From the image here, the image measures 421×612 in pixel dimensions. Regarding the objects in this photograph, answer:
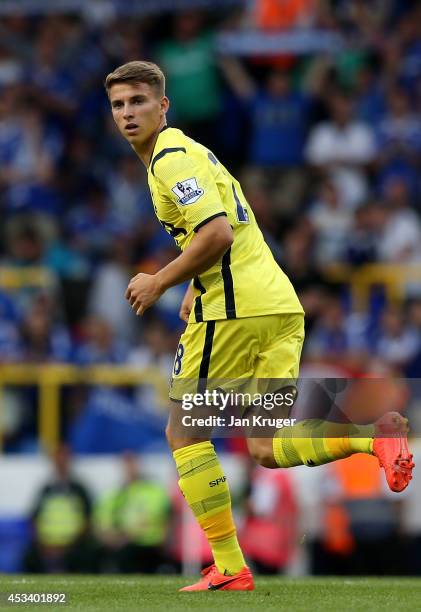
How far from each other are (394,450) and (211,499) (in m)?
0.85

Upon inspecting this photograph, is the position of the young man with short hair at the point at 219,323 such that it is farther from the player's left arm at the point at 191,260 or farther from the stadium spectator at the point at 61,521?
the stadium spectator at the point at 61,521

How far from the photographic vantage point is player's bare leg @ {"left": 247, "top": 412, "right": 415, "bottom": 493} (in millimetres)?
5887

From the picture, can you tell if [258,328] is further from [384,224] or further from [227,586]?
[384,224]

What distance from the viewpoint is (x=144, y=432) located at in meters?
12.0

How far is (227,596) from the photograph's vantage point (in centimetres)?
604

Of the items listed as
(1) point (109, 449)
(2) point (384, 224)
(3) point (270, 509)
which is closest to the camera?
(3) point (270, 509)

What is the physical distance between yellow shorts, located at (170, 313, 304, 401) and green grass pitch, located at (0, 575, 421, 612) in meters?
0.88

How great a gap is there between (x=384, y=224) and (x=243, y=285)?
22.2 feet

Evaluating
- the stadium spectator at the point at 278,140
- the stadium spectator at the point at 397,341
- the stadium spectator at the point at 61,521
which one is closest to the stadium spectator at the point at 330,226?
the stadium spectator at the point at 278,140

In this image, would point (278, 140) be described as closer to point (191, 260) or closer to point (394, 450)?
point (191, 260)

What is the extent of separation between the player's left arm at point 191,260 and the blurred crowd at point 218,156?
5.72 metres

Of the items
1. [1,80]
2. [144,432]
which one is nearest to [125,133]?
[144,432]

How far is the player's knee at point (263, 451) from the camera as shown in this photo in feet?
20.7

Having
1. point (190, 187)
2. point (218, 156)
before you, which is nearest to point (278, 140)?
point (218, 156)
